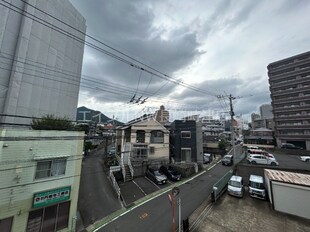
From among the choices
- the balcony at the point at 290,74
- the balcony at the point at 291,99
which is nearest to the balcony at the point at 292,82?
the balcony at the point at 290,74

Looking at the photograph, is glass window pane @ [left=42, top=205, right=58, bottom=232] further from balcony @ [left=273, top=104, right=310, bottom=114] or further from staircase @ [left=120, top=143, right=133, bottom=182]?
balcony @ [left=273, top=104, right=310, bottom=114]

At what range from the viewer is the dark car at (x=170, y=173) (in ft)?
68.1

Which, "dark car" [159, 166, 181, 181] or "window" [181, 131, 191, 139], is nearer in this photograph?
"dark car" [159, 166, 181, 181]

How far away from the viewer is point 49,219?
9797mm

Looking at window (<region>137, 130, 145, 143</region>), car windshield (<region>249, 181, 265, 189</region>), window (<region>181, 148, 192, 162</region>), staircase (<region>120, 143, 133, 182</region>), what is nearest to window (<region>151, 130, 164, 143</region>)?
window (<region>137, 130, 145, 143</region>)

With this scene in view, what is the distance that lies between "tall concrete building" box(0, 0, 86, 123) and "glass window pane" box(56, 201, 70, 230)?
10.5 m

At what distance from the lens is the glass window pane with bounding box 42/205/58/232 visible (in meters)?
9.65

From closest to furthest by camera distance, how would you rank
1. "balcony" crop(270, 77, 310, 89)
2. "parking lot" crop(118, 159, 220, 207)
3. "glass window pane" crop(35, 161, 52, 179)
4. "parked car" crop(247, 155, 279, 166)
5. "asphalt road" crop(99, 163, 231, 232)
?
"glass window pane" crop(35, 161, 52, 179) < "asphalt road" crop(99, 163, 231, 232) < "parking lot" crop(118, 159, 220, 207) < "parked car" crop(247, 155, 279, 166) < "balcony" crop(270, 77, 310, 89)

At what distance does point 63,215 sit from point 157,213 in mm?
6870

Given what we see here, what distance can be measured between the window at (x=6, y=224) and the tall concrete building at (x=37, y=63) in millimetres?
9897

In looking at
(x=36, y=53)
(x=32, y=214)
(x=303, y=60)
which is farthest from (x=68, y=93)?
(x=303, y=60)

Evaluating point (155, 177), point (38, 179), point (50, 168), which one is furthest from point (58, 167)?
point (155, 177)

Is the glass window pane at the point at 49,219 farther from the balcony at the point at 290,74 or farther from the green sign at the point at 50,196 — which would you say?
the balcony at the point at 290,74

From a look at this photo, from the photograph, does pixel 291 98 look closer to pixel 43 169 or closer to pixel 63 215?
pixel 63 215
